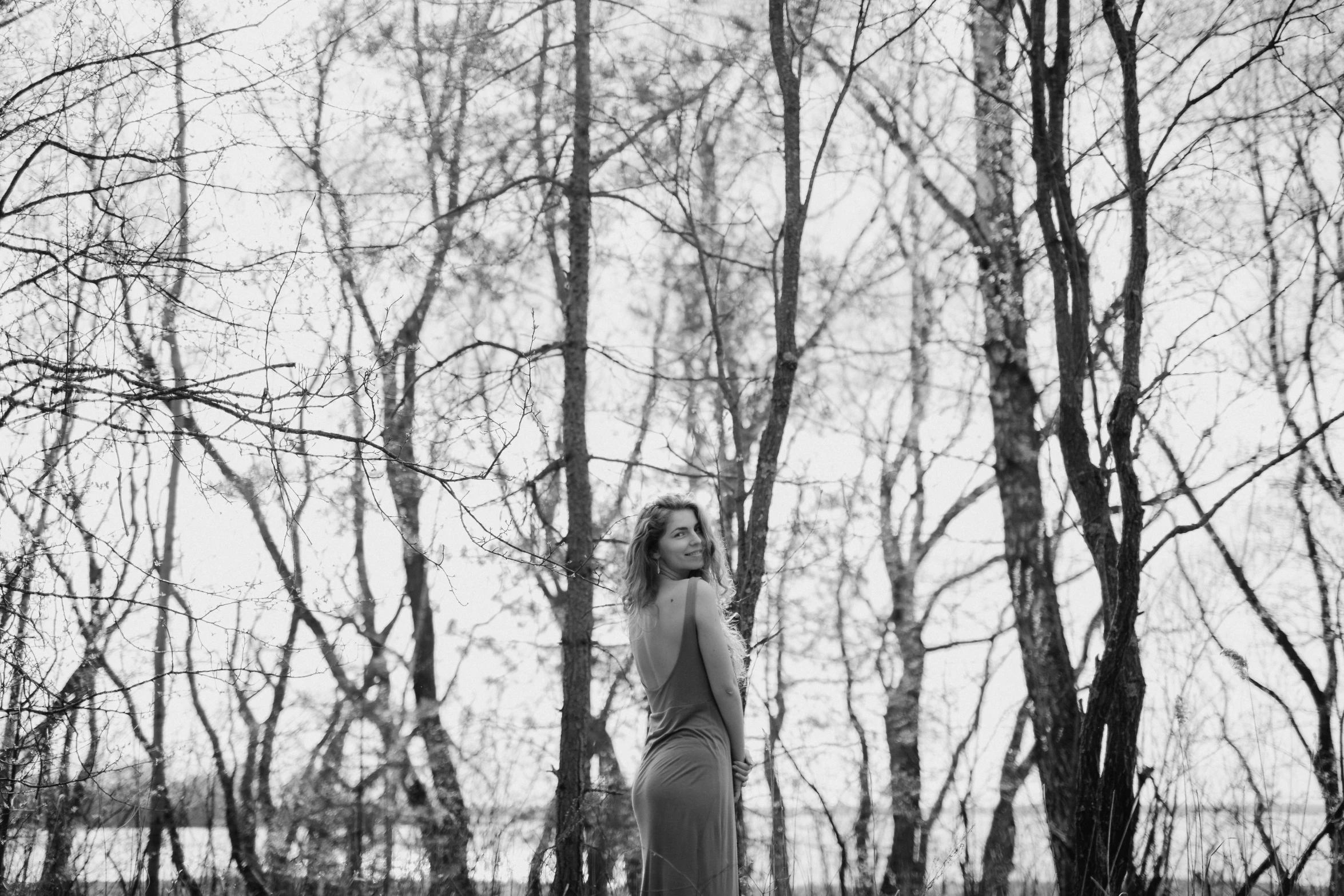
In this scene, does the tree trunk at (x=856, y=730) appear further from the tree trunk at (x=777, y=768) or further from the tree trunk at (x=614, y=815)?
the tree trunk at (x=614, y=815)

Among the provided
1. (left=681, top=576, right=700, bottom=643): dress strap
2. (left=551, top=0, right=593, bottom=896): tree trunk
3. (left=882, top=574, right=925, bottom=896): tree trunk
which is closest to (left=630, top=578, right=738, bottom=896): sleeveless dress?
(left=681, top=576, right=700, bottom=643): dress strap

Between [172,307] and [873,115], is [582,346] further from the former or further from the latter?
[873,115]

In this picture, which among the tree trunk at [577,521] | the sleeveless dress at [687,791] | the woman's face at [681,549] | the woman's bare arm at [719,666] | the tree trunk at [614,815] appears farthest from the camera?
the tree trunk at [614,815]

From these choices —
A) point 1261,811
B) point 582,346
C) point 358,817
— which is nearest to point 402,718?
point 358,817

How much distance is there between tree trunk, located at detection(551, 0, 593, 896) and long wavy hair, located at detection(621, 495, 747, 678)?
3054 mm

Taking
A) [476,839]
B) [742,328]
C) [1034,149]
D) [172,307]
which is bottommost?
[476,839]

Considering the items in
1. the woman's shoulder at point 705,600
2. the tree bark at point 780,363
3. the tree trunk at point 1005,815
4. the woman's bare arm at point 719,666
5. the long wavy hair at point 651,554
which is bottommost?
the tree trunk at point 1005,815

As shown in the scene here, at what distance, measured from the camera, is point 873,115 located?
10.8 m

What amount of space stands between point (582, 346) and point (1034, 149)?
3849 millimetres

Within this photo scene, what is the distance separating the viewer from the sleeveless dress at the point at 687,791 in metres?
Answer: 2.54

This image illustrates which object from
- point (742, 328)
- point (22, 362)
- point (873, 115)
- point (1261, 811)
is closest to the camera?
point (22, 362)

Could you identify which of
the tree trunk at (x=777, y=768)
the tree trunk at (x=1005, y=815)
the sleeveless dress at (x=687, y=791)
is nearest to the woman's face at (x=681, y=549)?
the sleeveless dress at (x=687, y=791)

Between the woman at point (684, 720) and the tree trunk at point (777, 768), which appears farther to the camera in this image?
the tree trunk at point (777, 768)

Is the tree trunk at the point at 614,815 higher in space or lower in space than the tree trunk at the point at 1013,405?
lower
